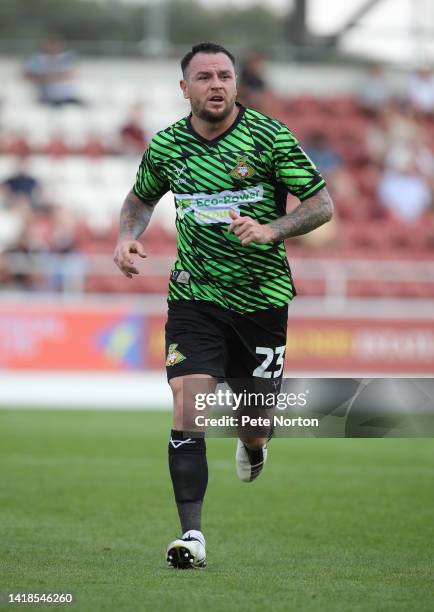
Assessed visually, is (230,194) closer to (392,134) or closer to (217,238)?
(217,238)

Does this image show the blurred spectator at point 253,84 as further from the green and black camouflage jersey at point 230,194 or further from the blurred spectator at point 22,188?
the green and black camouflage jersey at point 230,194

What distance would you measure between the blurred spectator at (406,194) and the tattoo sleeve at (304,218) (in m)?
15.7

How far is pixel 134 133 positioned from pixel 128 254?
15931 mm

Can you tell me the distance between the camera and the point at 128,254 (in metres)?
6.00

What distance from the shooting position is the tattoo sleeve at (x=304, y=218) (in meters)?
5.78

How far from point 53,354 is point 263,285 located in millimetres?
10751

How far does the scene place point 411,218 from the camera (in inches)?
844

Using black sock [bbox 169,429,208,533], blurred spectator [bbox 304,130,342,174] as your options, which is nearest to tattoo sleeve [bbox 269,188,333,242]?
black sock [bbox 169,429,208,533]

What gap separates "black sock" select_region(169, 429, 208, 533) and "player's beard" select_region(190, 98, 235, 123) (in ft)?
4.83

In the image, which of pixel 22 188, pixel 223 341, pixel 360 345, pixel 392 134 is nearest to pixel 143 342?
pixel 360 345

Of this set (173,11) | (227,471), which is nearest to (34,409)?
(227,471)

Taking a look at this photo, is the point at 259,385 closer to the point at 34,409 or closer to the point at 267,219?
the point at 267,219

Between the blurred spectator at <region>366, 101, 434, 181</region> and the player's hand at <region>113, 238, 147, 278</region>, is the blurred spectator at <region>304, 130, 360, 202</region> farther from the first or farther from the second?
the player's hand at <region>113, 238, 147, 278</region>

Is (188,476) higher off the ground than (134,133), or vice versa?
(134,133)
